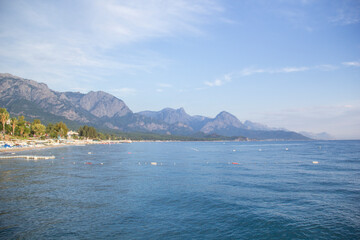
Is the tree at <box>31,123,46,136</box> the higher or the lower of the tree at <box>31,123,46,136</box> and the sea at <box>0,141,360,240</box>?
the higher

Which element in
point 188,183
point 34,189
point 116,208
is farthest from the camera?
point 188,183

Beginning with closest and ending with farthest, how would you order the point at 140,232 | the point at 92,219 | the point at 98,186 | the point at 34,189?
the point at 140,232
the point at 92,219
the point at 34,189
the point at 98,186

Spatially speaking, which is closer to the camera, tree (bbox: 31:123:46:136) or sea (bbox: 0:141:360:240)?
sea (bbox: 0:141:360:240)

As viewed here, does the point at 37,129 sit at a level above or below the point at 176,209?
above

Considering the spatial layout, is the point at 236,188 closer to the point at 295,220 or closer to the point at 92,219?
the point at 295,220

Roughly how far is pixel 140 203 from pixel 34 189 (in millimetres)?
21082

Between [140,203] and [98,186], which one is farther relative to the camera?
[98,186]

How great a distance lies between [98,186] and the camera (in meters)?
45.8

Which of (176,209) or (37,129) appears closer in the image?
(176,209)

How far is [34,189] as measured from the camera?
42156mm

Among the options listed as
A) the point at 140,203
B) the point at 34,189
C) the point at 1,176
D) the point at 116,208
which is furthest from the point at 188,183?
the point at 1,176

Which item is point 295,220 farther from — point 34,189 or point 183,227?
point 34,189

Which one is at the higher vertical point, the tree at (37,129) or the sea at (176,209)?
the tree at (37,129)

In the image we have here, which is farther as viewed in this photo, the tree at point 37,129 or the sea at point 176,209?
the tree at point 37,129
